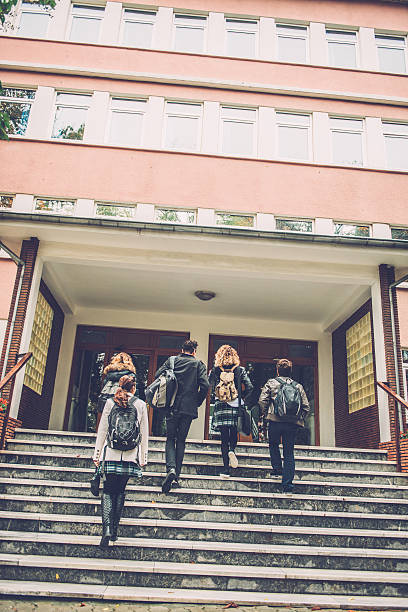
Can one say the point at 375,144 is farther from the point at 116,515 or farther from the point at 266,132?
the point at 116,515

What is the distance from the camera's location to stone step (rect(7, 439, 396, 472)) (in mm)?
7777

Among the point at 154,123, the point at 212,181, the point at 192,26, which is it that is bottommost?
the point at 212,181

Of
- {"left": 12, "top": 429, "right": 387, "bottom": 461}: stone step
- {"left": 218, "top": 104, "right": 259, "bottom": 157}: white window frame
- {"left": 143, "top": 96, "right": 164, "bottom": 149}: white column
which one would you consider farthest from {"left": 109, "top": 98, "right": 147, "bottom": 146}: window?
{"left": 12, "top": 429, "right": 387, "bottom": 461}: stone step

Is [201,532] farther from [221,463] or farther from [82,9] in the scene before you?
[82,9]

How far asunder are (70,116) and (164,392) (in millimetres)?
10321

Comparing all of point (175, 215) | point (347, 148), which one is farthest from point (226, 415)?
point (347, 148)

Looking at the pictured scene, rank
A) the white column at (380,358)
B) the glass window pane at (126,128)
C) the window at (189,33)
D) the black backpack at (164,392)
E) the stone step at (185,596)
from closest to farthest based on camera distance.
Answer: the stone step at (185,596) < the black backpack at (164,392) < the white column at (380,358) < the glass window pane at (126,128) < the window at (189,33)

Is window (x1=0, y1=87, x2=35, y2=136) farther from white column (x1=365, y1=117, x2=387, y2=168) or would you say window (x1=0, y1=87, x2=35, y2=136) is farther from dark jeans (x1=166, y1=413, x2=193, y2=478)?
dark jeans (x1=166, y1=413, x2=193, y2=478)

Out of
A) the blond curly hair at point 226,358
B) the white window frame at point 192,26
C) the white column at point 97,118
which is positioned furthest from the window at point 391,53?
the blond curly hair at point 226,358

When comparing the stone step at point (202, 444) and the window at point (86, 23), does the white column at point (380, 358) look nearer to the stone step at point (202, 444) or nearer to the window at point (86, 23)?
the stone step at point (202, 444)

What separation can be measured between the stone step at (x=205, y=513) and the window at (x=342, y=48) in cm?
1331

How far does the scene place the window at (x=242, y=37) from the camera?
16.0 meters

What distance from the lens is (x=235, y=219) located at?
13.8m

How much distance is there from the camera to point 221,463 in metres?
7.59
